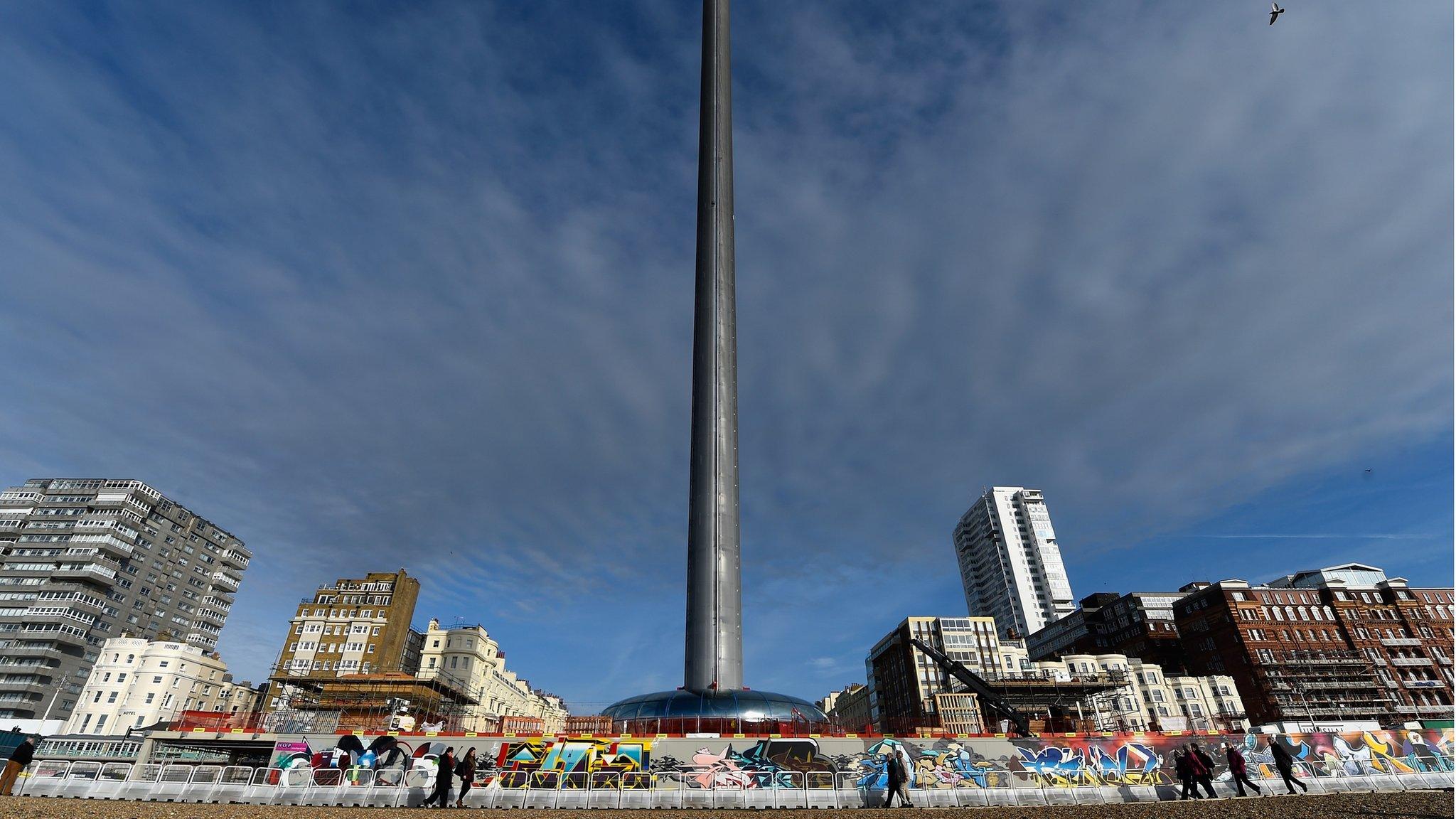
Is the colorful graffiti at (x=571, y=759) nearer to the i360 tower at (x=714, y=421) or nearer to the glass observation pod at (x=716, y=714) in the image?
the glass observation pod at (x=716, y=714)

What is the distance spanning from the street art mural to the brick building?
77.8m

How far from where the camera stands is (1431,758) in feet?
97.6

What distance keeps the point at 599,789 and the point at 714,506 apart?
25972mm

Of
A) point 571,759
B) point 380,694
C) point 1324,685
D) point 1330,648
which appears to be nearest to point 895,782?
point 571,759

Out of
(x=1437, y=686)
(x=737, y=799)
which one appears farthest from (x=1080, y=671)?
(x=737, y=799)

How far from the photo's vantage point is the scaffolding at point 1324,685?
3597 inches

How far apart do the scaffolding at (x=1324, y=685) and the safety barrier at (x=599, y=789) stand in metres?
82.6

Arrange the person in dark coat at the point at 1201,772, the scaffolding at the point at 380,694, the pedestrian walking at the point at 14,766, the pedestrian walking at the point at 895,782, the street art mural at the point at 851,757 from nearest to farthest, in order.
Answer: the pedestrian walking at the point at 14,766
the pedestrian walking at the point at 895,782
the person in dark coat at the point at 1201,772
the street art mural at the point at 851,757
the scaffolding at the point at 380,694

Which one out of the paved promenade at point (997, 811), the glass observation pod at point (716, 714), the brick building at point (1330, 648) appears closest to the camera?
the paved promenade at point (997, 811)

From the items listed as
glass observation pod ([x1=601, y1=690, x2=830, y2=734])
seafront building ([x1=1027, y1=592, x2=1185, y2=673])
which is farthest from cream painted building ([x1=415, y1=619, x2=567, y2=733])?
seafront building ([x1=1027, y1=592, x2=1185, y2=673])

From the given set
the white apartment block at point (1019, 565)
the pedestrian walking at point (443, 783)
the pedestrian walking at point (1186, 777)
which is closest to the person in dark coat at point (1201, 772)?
the pedestrian walking at point (1186, 777)

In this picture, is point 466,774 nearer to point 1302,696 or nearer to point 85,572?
point 85,572

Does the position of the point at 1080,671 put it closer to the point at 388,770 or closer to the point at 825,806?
the point at 825,806

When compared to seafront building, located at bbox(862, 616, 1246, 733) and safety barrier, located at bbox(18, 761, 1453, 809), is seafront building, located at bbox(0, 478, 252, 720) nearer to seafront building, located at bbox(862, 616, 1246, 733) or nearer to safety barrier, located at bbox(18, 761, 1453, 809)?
safety barrier, located at bbox(18, 761, 1453, 809)
